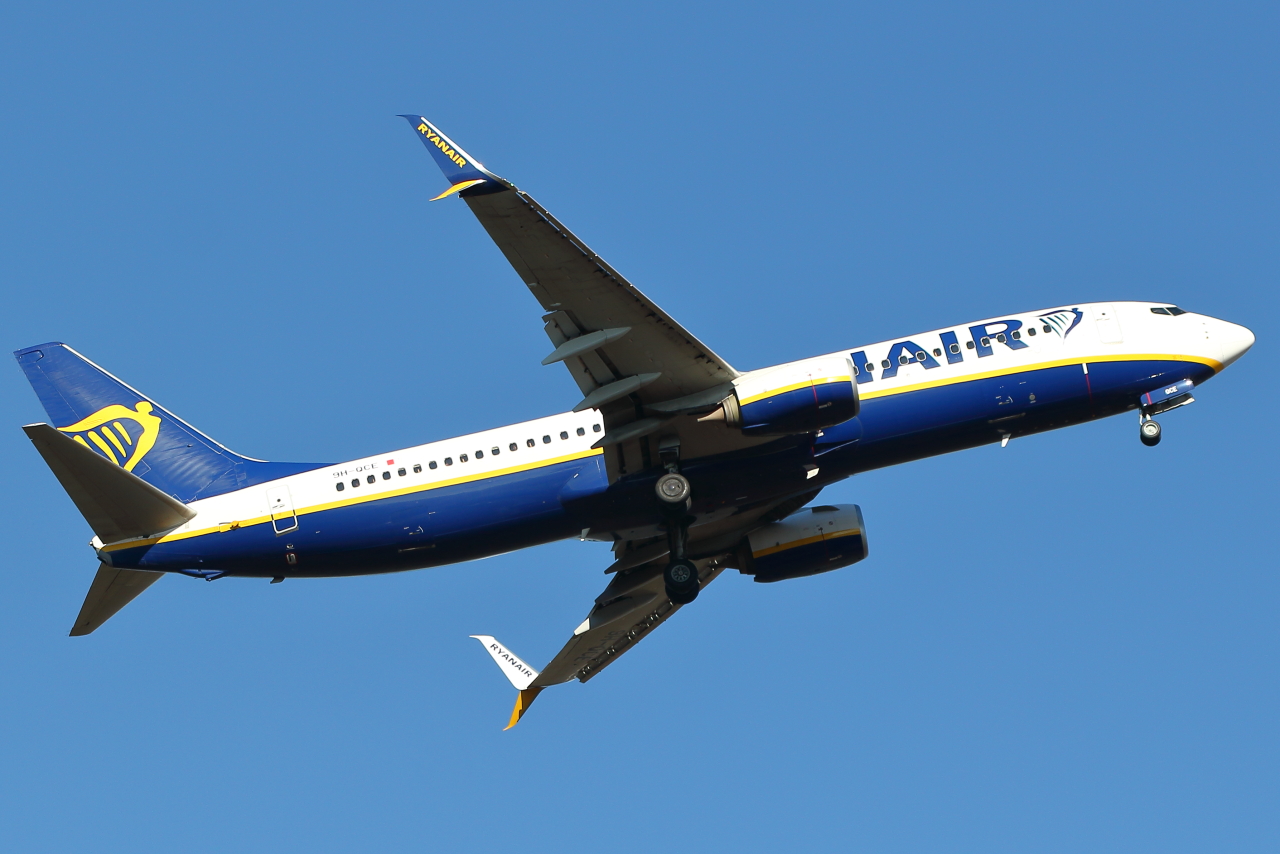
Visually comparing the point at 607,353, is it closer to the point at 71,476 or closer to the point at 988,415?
the point at 988,415

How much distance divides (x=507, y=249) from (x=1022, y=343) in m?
14.2

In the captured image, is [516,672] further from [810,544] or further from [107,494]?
[107,494]

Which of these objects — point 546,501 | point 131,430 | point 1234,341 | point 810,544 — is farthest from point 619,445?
point 1234,341

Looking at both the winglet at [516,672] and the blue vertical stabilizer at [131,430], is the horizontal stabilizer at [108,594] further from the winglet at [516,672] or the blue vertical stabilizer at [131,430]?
the winglet at [516,672]

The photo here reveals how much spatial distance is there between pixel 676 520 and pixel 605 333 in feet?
19.8

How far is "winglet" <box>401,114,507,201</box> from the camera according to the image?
26.1 m

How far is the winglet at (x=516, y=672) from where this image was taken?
40.3 meters

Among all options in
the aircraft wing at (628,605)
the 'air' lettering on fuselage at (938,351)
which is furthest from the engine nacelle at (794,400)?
the aircraft wing at (628,605)

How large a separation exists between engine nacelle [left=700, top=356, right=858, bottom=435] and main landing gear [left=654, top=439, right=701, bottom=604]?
185 centimetres

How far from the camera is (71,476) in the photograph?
3073 centimetres

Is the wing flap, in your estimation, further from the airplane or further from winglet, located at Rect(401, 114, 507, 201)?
winglet, located at Rect(401, 114, 507, 201)

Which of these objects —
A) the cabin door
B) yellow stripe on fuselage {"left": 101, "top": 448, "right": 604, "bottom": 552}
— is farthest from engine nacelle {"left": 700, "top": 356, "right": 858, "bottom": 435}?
the cabin door

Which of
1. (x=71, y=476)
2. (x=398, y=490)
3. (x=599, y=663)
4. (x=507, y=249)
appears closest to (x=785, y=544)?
A: (x=599, y=663)

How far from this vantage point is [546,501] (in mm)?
33156
